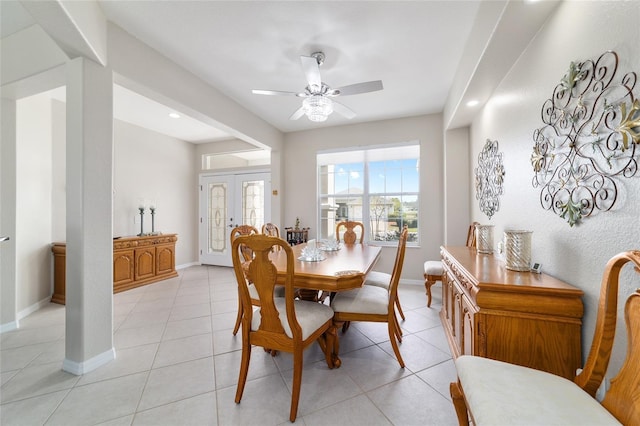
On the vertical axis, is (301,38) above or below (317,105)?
above

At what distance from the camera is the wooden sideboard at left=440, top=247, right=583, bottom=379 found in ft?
4.00

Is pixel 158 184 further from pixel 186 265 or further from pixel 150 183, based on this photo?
pixel 186 265

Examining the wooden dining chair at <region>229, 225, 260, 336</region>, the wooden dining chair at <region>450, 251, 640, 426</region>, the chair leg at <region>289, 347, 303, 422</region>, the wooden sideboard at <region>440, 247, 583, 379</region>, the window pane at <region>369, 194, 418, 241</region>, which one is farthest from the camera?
the window pane at <region>369, 194, 418, 241</region>

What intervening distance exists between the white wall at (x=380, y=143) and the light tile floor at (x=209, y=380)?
1637 millimetres

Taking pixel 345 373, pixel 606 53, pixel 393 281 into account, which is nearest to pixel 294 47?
pixel 606 53

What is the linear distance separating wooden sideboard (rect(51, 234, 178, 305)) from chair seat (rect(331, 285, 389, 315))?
3.59 meters

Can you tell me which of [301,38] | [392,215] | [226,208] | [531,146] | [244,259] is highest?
[301,38]

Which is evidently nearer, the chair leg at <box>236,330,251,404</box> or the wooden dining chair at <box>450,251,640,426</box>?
the wooden dining chair at <box>450,251,640,426</box>

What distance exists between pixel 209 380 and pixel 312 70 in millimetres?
2564

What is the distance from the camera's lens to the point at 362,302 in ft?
6.39

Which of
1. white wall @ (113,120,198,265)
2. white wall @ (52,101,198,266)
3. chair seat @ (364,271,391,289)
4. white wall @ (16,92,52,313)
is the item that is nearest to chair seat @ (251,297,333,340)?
chair seat @ (364,271,391,289)

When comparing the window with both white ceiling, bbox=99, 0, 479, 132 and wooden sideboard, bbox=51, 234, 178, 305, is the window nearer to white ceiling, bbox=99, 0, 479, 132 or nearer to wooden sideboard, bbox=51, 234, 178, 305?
white ceiling, bbox=99, 0, 479, 132

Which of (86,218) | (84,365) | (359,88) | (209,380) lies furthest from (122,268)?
(359,88)

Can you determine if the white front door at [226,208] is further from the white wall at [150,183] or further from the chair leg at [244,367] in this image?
the chair leg at [244,367]
